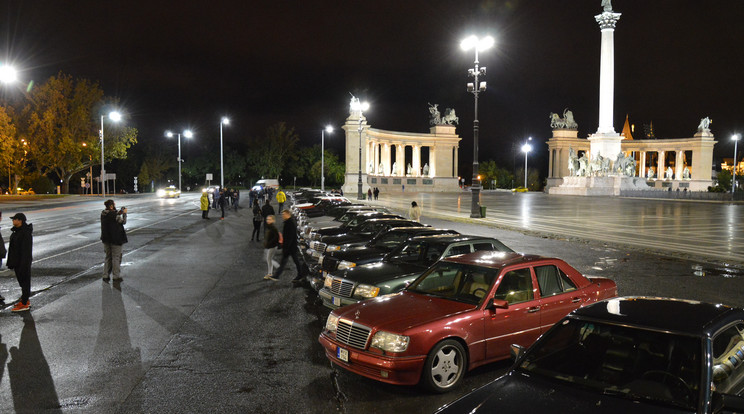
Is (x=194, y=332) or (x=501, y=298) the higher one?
(x=501, y=298)

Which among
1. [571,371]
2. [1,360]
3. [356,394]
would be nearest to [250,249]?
[1,360]

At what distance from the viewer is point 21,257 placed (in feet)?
28.7

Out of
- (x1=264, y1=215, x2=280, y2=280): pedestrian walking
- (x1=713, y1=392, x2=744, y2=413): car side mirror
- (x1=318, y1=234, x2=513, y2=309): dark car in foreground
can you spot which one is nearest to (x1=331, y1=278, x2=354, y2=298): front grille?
(x1=318, y1=234, x2=513, y2=309): dark car in foreground

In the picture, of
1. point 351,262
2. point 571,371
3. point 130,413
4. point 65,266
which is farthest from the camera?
point 65,266

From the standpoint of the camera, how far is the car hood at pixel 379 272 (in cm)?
771

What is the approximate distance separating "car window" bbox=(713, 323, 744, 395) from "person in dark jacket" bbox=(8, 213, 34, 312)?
9.70 m

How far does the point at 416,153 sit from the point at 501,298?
Result: 81208 millimetres

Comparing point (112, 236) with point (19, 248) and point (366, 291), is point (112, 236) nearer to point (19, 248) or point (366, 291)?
point (19, 248)

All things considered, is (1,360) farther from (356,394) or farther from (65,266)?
(65,266)

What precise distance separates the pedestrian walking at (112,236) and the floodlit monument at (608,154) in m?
61.7

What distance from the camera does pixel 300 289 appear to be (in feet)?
35.6

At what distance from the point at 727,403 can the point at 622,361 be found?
0.72m

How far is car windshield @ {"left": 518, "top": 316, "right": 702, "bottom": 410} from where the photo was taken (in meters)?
3.32

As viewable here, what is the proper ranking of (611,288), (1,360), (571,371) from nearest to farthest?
(571,371)
(1,360)
(611,288)
